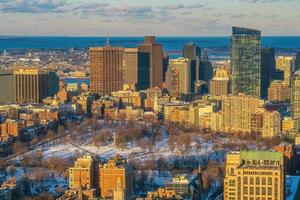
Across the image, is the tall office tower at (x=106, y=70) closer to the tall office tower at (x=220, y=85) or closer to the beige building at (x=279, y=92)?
the tall office tower at (x=220, y=85)

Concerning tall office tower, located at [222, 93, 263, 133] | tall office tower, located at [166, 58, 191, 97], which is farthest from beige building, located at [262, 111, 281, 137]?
tall office tower, located at [166, 58, 191, 97]

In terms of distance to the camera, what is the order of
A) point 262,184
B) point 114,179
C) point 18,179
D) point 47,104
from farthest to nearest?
point 47,104
point 18,179
point 114,179
point 262,184

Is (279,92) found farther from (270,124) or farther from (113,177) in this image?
(113,177)

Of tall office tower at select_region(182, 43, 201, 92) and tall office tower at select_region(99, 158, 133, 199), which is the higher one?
tall office tower at select_region(182, 43, 201, 92)

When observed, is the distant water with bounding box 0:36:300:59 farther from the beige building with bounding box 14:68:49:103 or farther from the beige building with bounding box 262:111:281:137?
the beige building with bounding box 262:111:281:137

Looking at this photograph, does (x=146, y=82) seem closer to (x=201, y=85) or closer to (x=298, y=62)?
(x=201, y=85)

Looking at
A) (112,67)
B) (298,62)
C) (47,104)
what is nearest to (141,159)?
(47,104)
